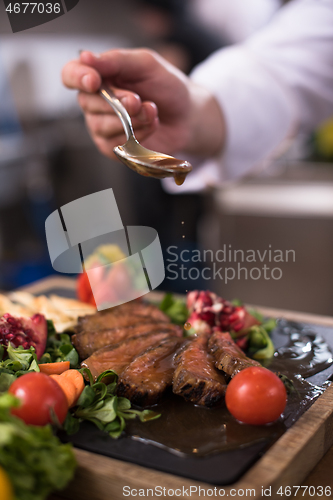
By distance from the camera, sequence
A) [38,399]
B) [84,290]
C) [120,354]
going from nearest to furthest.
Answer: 1. [38,399]
2. [120,354]
3. [84,290]

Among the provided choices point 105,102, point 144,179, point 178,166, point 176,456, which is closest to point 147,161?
point 178,166

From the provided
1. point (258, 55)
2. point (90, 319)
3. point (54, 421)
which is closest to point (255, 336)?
point (90, 319)

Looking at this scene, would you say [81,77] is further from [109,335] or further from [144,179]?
[144,179]

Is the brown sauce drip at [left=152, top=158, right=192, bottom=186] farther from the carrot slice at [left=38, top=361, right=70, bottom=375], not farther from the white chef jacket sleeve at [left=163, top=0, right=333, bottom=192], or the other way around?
the white chef jacket sleeve at [left=163, top=0, right=333, bottom=192]

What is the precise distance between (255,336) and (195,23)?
129 inches

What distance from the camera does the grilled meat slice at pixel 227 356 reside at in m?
1.10

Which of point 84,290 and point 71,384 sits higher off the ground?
point 71,384

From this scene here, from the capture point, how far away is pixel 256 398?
956 mm

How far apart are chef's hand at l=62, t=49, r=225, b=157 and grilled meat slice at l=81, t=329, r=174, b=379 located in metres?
0.60

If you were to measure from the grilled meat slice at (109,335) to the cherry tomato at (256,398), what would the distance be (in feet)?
1.32

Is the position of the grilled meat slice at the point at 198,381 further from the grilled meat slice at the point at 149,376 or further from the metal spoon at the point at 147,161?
the metal spoon at the point at 147,161

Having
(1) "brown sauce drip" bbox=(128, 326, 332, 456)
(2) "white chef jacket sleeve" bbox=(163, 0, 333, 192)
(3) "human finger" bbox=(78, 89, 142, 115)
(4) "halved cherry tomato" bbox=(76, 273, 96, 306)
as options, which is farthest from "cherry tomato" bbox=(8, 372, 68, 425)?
(2) "white chef jacket sleeve" bbox=(163, 0, 333, 192)

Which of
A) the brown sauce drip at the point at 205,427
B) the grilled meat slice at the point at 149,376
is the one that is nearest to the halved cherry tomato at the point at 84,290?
the grilled meat slice at the point at 149,376

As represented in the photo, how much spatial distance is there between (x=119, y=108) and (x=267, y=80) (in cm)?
98
